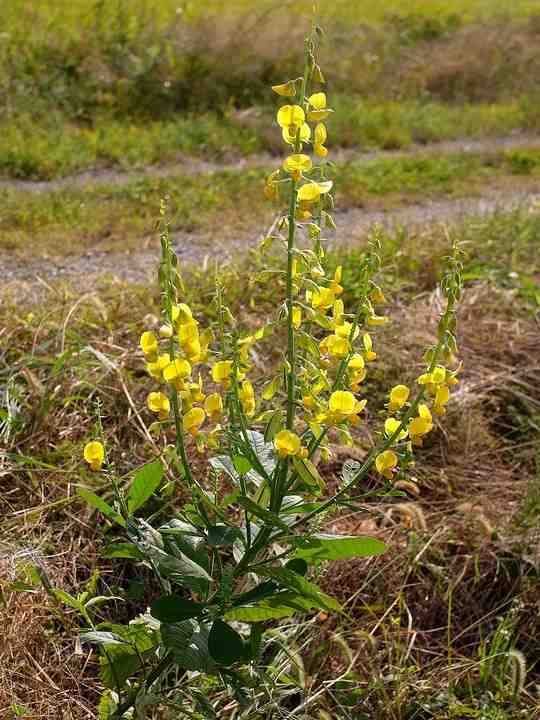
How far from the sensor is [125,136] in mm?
6926

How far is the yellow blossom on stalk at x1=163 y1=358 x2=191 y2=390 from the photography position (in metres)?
1.46

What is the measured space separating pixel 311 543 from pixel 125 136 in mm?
5901

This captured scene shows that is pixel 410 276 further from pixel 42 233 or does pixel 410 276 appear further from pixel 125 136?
pixel 125 136

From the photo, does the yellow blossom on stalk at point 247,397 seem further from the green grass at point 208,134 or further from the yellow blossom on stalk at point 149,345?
the green grass at point 208,134

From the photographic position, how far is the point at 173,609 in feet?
5.17

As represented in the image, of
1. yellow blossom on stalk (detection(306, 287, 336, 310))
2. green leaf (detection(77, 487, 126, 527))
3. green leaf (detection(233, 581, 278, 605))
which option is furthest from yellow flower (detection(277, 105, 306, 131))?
green leaf (detection(233, 581, 278, 605))

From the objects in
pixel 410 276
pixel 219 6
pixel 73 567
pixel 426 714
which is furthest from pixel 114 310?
pixel 219 6

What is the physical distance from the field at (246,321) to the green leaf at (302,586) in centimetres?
19

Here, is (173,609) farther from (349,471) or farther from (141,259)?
(141,259)

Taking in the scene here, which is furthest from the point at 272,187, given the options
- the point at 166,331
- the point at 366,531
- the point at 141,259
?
the point at 141,259

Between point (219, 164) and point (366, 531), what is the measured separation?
488 cm

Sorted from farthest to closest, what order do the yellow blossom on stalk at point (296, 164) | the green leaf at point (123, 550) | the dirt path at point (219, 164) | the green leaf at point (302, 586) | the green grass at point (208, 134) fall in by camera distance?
1. the green grass at point (208, 134)
2. the dirt path at point (219, 164)
3. the green leaf at point (123, 550)
4. the green leaf at point (302, 586)
5. the yellow blossom on stalk at point (296, 164)

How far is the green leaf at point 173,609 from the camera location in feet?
5.15

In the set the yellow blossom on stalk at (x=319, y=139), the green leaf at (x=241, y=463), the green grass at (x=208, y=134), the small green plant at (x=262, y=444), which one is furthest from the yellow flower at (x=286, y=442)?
the green grass at (x=208, y=134)
